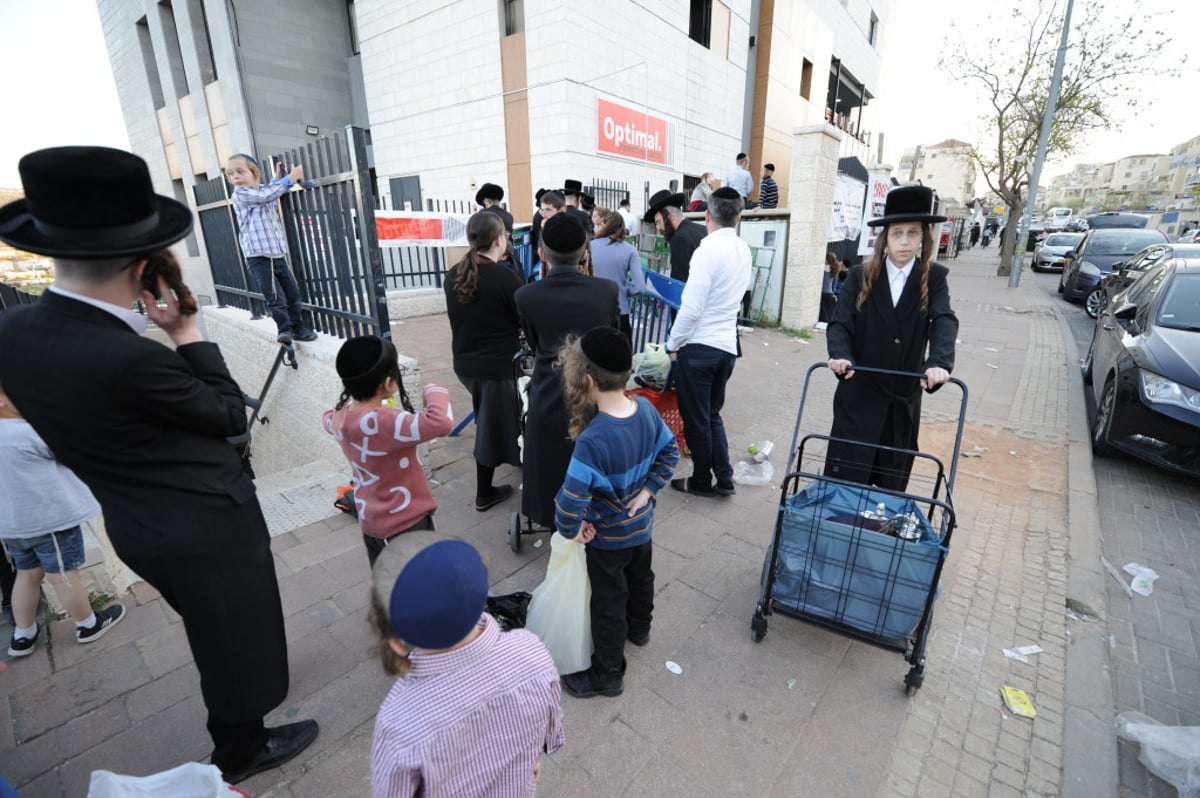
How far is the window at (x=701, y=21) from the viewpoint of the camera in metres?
15.0

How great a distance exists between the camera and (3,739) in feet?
7.36

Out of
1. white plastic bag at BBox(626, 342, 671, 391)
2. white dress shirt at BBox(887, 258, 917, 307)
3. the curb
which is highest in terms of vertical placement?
white dress shirt at BBox(887, 258, 917, 307)

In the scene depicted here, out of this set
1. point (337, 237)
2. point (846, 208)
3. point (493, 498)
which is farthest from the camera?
point (846, 208)

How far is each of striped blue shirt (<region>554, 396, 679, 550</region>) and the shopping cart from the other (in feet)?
2.10

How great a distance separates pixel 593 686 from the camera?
2.45 meters

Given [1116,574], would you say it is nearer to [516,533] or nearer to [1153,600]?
[1153,600]

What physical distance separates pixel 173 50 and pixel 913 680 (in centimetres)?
2503

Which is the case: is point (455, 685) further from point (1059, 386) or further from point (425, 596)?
point (1059, 386)

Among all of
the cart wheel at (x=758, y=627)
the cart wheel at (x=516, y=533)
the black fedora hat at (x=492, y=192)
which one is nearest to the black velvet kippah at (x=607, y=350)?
the cart wheel at (x=758, y=627)

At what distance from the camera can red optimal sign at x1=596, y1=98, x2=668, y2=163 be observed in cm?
1225

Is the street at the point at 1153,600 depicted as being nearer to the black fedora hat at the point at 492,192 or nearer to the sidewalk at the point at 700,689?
the sidewalk at the point at 700,689

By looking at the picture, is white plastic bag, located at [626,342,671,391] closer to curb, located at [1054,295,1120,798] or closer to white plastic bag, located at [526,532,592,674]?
white plastic bag, located at [526,532,592,674]

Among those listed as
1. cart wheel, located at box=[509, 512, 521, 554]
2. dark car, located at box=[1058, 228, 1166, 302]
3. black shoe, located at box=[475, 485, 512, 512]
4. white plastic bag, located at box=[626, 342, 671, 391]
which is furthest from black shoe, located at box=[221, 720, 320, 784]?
dark car, located at box=[1058, 228, 1166, 302]

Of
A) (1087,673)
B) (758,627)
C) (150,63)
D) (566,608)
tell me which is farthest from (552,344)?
(150,63)
